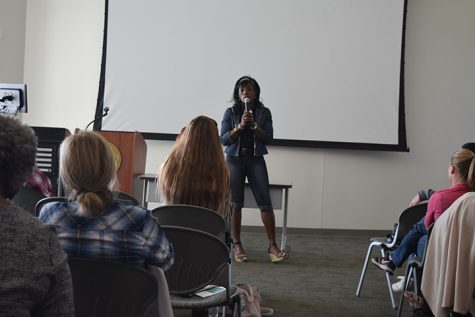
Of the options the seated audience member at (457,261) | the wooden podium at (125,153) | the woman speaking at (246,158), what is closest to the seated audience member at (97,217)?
the seated audience member at (457,261)

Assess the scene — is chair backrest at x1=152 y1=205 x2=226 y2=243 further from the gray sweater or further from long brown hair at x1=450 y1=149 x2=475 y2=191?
long brown hair at x1=450 y1=149 x2=475 y2=191

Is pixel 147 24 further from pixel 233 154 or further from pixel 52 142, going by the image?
pixel 52 142

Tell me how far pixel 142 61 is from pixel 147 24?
0.43m

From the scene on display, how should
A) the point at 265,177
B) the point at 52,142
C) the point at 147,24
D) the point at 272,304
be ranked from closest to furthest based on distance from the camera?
the point at 272,304 < the point at 52,142 < the point at 265,177 < the point at 147,24

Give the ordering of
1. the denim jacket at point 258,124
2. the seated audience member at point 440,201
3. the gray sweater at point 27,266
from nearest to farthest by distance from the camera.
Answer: the gray sweater at point 27,266
the seated audience member at point 440,201
the denim jacket at point 258,124

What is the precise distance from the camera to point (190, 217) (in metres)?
2.32

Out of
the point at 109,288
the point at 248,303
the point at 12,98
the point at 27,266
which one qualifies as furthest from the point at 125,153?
the point at 27,266

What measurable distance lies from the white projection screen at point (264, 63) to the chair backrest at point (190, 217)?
3.81 metres

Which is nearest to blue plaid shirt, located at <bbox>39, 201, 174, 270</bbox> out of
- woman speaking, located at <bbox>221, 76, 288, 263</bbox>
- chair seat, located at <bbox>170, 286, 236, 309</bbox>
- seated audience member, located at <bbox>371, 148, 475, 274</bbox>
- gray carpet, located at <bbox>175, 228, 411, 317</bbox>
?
chair seat, located at <bbox>170, 286, 236, 309</bbox>

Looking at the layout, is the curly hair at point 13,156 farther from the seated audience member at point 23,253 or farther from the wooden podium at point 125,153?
the wooden podium at point 125,153

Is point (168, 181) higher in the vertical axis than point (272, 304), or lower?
higher

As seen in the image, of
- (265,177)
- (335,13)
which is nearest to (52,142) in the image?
(265,177)

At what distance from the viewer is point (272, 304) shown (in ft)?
10.9

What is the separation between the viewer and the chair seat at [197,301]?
201 centimetres
